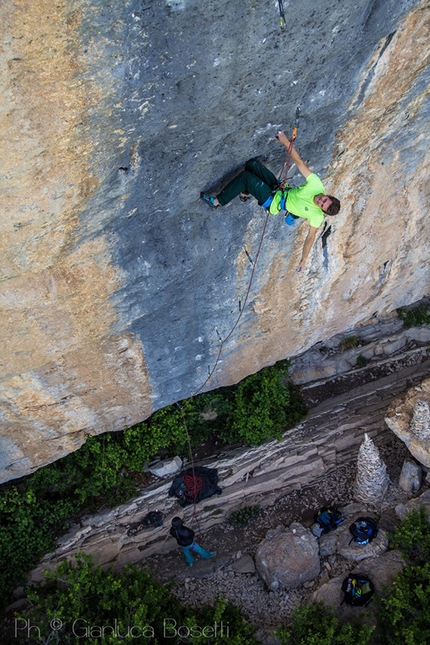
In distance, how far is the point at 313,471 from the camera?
413 inches

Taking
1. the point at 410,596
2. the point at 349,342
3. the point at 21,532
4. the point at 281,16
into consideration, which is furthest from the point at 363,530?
the point at 281,16

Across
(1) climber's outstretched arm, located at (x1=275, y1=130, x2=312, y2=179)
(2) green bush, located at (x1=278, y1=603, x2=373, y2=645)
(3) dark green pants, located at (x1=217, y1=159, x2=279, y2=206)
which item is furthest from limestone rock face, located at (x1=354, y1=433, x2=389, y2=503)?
(1) climber's outstretched arm, located at (x1=275, y1=130, x2=312, y2=179)

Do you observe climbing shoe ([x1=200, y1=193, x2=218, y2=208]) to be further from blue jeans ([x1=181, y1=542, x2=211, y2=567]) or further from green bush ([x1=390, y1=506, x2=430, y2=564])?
blue jeans ([x1=181, y1=542, x2=211, y2=567])

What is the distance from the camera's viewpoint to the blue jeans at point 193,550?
9.31 m

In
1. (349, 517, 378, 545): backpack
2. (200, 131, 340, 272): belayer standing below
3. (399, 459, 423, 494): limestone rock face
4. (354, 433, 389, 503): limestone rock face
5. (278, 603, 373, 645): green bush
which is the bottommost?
(278, 603, 373, 645): green bush

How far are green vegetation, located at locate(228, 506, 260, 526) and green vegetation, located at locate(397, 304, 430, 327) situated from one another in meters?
4.97

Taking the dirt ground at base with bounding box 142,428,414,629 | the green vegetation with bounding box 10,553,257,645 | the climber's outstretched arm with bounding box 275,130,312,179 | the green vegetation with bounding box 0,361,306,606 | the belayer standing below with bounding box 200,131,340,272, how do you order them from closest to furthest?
the climber's outstretched arm with bounding box 275,130,312,179, the belayer standing below with bounding box 200,131,340,272, the green vegetation with bounding box 10,553,257,645, the green vegetation with bounding box 0,361,306,606, the dirt ground at base with bounding box 142,428,414,629

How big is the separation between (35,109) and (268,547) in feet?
26.7

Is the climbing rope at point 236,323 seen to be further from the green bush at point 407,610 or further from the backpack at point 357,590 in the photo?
the green bush at point 407,610

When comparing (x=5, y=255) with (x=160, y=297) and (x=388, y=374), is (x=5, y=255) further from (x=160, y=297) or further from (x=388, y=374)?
(x=388, y=374)

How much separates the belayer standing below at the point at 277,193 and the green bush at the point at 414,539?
5.37 m

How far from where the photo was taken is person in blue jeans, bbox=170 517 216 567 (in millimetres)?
9031

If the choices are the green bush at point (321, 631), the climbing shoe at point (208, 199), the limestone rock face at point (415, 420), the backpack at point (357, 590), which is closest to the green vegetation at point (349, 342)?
the limestone rock face at point (415, 420)

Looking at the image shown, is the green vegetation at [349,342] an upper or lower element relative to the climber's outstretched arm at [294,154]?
lower
